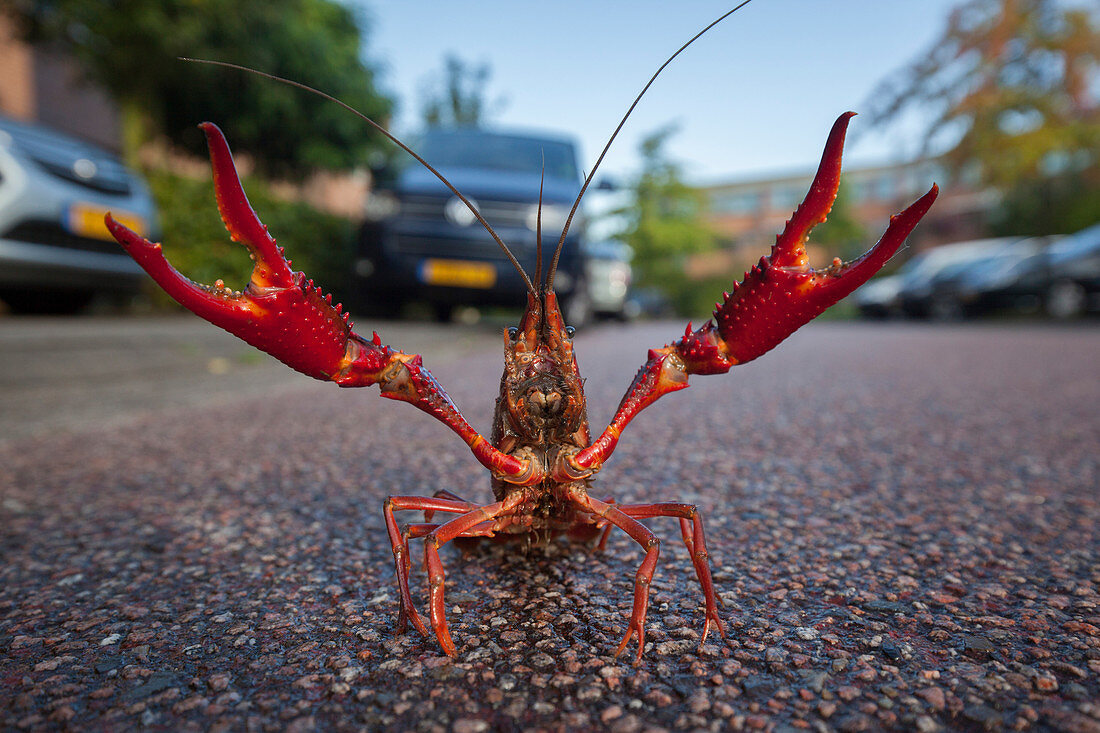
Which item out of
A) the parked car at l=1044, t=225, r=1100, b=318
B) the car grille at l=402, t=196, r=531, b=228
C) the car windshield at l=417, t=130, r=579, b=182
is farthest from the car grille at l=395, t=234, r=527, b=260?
the parked car at l=1044, t=225, r=1100, b=318

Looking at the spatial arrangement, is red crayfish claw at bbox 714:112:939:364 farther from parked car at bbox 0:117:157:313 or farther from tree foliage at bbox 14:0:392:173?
tree foliage at bbox 14:0:392:173

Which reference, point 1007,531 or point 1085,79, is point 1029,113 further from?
point 1007,531

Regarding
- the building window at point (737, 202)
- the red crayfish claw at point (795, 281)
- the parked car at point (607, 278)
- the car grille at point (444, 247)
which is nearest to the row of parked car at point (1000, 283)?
the parked car at point (607, 278)

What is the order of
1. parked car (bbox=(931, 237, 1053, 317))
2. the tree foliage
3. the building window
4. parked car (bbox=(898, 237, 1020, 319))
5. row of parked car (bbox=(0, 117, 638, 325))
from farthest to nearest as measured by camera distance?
the building window
parked car (bbox=(898, 237, 1020, 319))
parked car (bbox=(931, 237, 1053, 317))
the tree foliage
row of parked car (bbox=(0, 117, 638, 325))

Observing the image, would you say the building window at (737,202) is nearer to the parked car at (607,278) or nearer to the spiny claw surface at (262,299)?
the parked car at (607,278)

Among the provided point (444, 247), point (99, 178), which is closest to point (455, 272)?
point (444, 247)

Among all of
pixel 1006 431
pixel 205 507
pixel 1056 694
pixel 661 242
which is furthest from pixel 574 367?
pixel 661 242

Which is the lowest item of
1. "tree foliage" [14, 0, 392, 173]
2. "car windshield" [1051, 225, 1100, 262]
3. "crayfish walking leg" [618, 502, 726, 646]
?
"crayfish walking leg" [618, 502, 726, 646]
